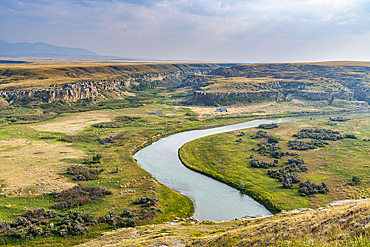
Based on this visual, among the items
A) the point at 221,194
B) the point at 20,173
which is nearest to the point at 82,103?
the point at 20,173

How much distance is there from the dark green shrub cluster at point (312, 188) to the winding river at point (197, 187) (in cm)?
896

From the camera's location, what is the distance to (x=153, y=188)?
42750 millimetres

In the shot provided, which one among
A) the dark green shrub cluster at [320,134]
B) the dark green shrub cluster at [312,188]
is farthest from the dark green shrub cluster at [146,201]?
the dark green shrub cluster at [320,134]

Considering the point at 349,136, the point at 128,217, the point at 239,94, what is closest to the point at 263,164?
the point at 128,217

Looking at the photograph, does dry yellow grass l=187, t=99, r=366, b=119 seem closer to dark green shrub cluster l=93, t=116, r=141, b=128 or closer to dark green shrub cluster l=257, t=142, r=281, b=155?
dark green shrub cluster l=93, t=116, r=141, b=128

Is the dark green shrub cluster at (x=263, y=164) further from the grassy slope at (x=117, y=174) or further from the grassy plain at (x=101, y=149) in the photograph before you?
the grassy slope at (x=117, y=174)

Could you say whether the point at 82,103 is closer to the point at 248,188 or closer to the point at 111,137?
the point at 111,137

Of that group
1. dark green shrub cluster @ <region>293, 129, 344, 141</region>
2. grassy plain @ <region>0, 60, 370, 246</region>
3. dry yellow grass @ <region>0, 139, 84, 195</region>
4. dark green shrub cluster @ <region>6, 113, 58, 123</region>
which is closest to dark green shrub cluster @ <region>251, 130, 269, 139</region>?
grassy plain @ <region>0, 60, 370, 246</region>

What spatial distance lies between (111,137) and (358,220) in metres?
69.5

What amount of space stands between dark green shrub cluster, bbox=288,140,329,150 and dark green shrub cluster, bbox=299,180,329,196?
23.4 m

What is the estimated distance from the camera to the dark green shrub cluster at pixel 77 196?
113 feet

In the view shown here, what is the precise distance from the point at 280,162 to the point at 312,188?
45.6ft

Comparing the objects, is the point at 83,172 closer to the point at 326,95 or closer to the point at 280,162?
the point at 280,162

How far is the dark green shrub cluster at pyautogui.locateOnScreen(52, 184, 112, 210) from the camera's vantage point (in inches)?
1353
